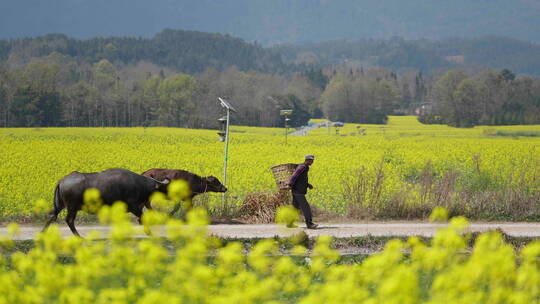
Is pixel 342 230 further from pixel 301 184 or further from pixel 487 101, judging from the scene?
pixel 487 101

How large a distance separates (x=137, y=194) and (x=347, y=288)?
977cm

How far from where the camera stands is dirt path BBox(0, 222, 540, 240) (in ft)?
49.7

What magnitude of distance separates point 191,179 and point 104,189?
Result: 355 centimetres

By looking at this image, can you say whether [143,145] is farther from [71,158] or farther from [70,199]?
[70,199]

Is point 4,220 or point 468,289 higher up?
point 468,289

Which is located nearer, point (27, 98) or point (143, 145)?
point (143, 145)

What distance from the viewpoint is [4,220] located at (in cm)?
1711

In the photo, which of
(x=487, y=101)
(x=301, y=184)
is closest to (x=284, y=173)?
(x=301, y=184)

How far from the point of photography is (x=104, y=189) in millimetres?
14062

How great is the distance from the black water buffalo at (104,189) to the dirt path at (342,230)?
750 mm

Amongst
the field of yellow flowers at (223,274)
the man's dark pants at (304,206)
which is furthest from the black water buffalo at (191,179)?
the field of yellow flowers at (223,274)

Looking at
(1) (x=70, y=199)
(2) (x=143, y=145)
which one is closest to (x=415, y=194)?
(1) (x=70, y=199)

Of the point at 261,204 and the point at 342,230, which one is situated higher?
the point at 261,204

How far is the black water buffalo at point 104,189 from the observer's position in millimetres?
13773
